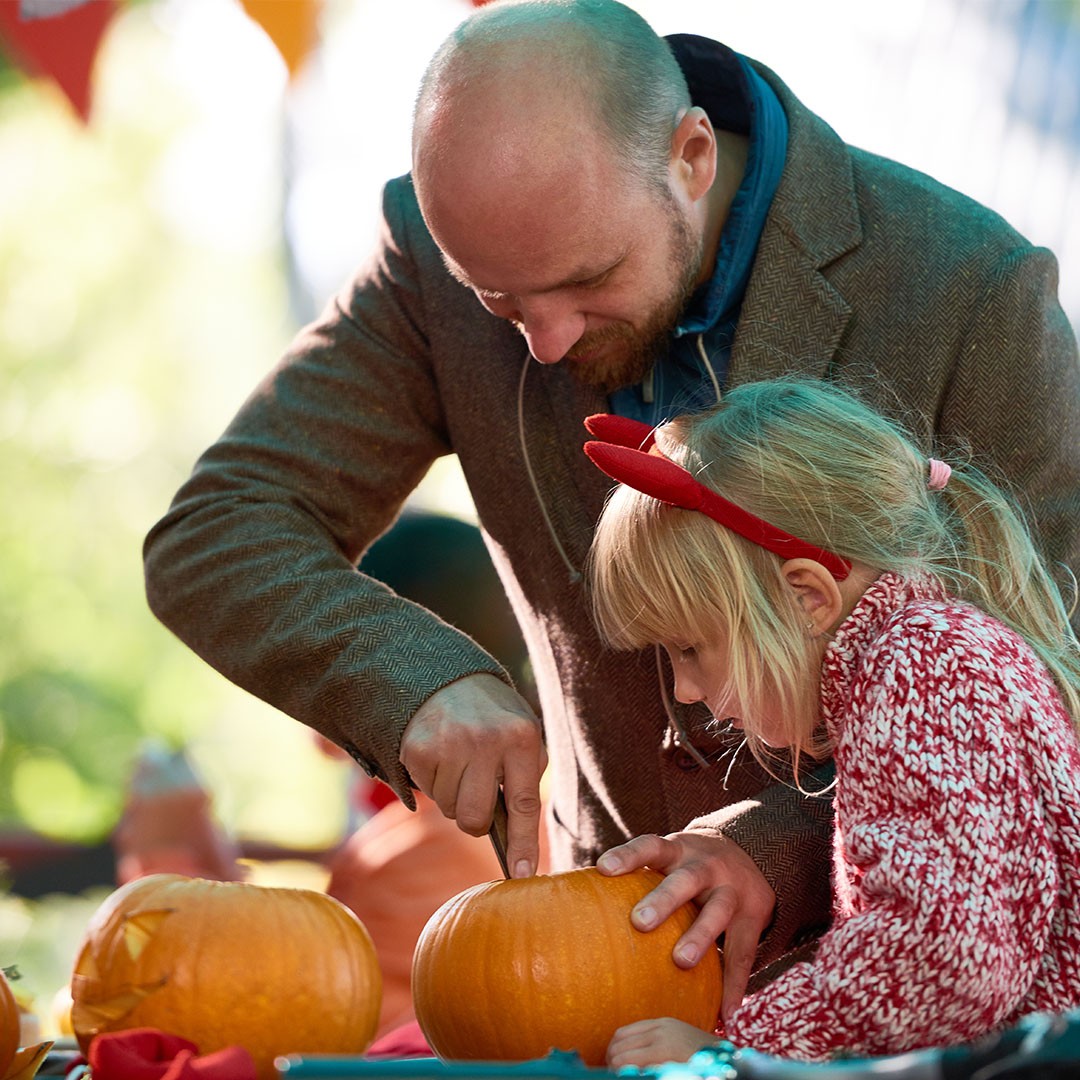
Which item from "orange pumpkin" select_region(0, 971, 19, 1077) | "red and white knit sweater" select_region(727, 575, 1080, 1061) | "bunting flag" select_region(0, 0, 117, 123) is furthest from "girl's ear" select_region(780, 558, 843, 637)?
"bunting flag" select_region(0, 0, 117, 123)

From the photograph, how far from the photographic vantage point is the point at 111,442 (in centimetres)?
729

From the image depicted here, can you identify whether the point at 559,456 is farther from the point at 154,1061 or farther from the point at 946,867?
the point at 154,1061

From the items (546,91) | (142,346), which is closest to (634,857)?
(546,91)

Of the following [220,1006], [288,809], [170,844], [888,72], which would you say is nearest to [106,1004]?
[220,1006]

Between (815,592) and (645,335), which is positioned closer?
(815,592)

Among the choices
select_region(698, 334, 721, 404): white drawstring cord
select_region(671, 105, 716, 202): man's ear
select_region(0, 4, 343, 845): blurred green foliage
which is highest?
select_region(671, 105, 716, 202): man's ear

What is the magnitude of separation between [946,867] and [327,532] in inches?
42.9

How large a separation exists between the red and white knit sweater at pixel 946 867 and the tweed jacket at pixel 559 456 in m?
0.29

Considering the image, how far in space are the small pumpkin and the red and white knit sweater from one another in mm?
678

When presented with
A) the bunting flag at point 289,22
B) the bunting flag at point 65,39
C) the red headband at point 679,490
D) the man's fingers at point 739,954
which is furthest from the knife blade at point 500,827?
the bunting flag at point 65,39

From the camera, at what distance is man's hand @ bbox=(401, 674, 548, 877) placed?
1521mm

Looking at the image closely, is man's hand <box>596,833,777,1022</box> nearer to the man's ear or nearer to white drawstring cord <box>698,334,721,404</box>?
white drawstring cord <box>698,334,721,404</box>

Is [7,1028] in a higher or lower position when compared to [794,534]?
lower

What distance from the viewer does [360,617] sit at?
1.76 m
